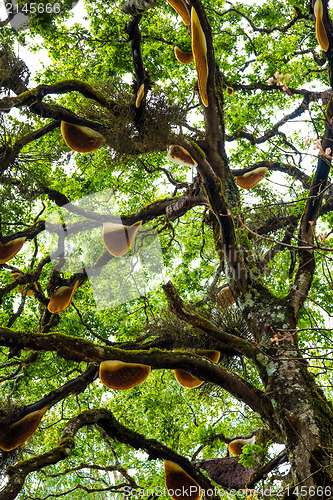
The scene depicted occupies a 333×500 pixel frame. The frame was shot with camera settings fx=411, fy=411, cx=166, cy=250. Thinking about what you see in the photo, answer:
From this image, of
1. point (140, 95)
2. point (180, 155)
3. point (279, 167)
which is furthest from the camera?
point (279, 167)

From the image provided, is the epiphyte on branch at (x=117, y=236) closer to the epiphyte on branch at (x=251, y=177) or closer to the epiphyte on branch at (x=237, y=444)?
the epiphyte on branch at (x=251, y=177)

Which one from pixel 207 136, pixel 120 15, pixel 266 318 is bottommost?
pixel 266 318

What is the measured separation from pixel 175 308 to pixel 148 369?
0.96 metres

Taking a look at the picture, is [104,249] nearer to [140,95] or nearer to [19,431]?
[140,95]

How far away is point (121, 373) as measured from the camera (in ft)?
12.4

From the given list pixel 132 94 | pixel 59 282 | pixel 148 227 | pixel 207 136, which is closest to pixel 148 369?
pixel 59 282

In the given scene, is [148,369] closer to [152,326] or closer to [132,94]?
[152,326]

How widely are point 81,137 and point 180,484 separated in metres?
4.09

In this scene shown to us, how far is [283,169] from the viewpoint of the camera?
7832 mm

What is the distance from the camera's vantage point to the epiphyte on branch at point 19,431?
153 inches

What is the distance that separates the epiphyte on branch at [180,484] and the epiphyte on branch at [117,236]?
2918 millimetres

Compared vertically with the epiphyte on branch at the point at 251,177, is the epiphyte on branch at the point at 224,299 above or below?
below

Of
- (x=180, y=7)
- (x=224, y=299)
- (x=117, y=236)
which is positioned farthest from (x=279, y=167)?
(x=180, y=7)

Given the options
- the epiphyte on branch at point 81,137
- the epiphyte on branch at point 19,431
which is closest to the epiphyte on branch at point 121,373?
the epiphyte on branch at point 19,431
